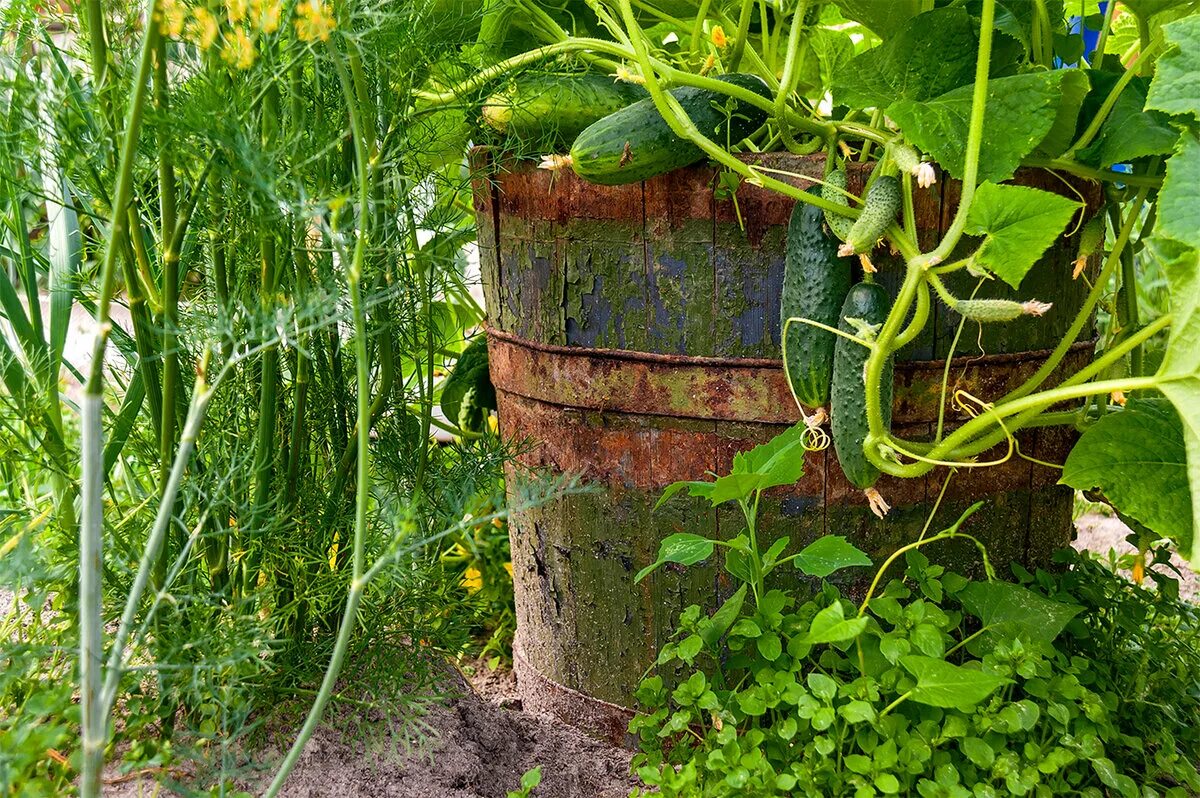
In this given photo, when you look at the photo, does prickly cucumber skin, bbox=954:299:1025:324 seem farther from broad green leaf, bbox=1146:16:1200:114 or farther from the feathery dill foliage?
the feathery dill foliage

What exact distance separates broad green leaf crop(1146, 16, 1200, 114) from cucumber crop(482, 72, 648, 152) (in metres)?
0.86

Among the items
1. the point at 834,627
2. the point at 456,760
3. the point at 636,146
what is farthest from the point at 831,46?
the point at 456,760

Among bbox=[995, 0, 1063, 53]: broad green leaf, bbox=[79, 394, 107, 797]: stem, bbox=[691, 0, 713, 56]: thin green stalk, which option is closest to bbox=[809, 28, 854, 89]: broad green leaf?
bbox=[691, 0, 713, 56]: thin green stalk

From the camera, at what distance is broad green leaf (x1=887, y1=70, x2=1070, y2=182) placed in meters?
1.45

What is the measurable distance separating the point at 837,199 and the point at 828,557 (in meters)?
0.53

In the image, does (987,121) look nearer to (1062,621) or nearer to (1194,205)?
(1194,205)

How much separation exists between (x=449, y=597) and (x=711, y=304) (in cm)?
64

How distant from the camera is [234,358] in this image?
1.05m

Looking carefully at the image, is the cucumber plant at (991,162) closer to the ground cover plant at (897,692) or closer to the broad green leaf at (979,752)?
the ground cover plant at (897,692)

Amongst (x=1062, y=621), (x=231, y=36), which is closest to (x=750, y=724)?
(x=1062, y=621)

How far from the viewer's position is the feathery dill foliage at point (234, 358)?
1.24 m

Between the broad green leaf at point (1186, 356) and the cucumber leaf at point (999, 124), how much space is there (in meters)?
0.22

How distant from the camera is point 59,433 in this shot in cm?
152

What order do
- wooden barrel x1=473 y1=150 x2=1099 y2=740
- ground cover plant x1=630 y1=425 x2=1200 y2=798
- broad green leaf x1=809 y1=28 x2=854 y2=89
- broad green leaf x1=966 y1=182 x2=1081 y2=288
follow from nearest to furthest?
broad green leaf x1=966 y1=182 x2=1081 y2=288, ground cover plant x1=630 y1=425 x2=1200 y2=798, wooden barrel x1=473 y1=150 x2=1099 y2=740, broad green leaf x1=809 y1=28 x2=854 y2=89
